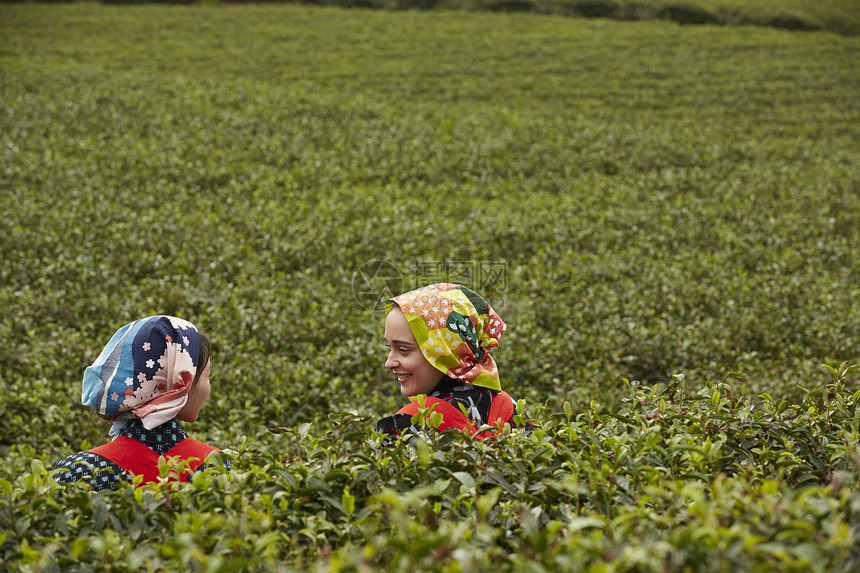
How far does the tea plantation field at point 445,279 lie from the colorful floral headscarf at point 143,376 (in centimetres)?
29

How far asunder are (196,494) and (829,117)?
15.2 meters

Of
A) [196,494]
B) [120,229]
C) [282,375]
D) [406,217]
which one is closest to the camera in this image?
[196,494]

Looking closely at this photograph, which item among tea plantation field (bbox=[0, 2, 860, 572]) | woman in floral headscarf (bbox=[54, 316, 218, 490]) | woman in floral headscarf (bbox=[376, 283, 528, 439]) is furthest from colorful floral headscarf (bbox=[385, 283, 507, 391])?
woman in floral headscarf (bbox=[54, 316, 218, 490])

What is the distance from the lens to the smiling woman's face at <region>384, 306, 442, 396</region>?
242 cm

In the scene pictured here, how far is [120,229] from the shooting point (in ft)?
22.6

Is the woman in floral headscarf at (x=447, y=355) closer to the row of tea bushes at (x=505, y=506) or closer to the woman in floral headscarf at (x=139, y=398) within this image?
the row of tea bushes at (x=505, y=506)

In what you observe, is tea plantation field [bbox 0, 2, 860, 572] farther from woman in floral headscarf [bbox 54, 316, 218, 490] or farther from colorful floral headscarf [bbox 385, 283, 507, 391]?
colorful floral headscarf [bbox 385, 283, 507, 391]

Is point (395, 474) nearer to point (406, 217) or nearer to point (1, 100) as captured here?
point (406, 217)

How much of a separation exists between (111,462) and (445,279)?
4280 mm

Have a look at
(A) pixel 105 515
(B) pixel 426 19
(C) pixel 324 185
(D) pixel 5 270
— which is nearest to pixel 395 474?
(A) pixel 105 515

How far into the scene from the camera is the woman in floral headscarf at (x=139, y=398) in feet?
6.75

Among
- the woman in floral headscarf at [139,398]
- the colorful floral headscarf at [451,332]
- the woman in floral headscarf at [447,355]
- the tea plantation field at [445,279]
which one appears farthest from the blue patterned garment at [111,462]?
the colorful floral headscarf at [451,332]

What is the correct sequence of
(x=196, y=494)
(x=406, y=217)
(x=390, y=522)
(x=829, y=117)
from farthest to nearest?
(x=829, y=117) < (x=406, y=217) < (x=196, y=494) < (x=390, y=522)

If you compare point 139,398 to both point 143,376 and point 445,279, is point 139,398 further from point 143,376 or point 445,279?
point 445,279
